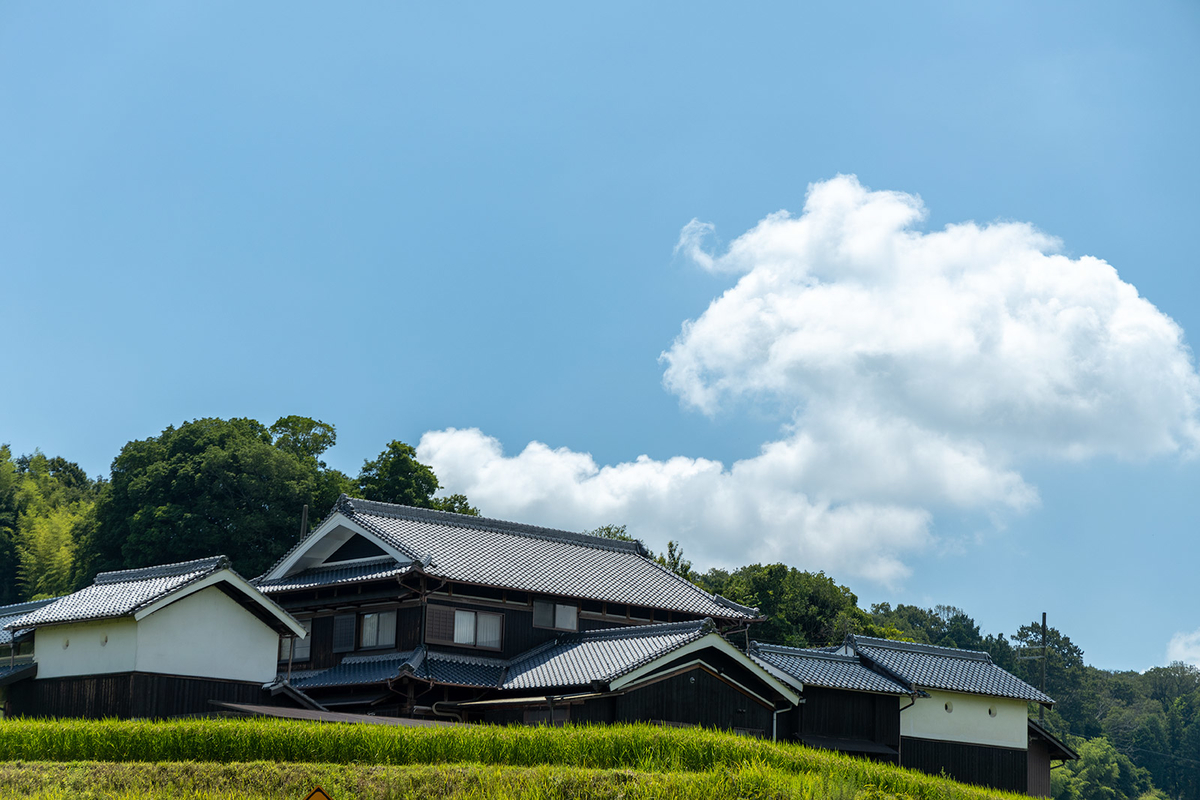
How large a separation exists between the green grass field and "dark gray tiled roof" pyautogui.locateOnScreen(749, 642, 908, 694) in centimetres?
1437

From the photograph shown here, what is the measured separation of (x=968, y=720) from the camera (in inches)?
1369

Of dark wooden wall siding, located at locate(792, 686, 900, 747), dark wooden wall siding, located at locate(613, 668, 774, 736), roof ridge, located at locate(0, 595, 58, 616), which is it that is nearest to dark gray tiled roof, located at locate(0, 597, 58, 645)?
roof ridge, located at locate(0, 595, 58, 616)

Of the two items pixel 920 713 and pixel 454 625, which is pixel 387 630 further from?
pixel 920 713

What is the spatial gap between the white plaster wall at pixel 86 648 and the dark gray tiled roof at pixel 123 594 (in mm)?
290

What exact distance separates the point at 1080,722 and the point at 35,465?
292 ft

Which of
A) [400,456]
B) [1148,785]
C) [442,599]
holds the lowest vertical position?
[1148,785]

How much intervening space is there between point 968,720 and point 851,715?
4.21 m

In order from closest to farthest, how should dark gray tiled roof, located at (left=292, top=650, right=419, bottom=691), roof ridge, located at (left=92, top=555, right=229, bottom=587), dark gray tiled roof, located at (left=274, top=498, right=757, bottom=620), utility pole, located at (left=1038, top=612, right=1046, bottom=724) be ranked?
roof ridge, located at (left=92, top=555, right=229, bottom=587), dark gray tiled roof, located at (left=292, top=650, right=419, bottom=691), dark gray tiled roof, located at (left=274, top=498, right=757, bottom=620), utility pole, located at (left=1038, top=612, right=1046, bottom=724)

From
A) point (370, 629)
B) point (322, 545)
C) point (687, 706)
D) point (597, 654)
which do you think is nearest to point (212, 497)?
point (322, 545)

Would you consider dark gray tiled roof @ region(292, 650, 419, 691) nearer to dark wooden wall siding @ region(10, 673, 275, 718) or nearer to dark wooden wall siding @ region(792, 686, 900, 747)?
dark wooden wall siding @ region(10, 673, 275, 718)

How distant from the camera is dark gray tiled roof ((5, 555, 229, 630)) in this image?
2448cm

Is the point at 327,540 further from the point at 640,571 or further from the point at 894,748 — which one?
the point at 894,748

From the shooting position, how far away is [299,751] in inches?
724

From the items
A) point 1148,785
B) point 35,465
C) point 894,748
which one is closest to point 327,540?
point 894,748
